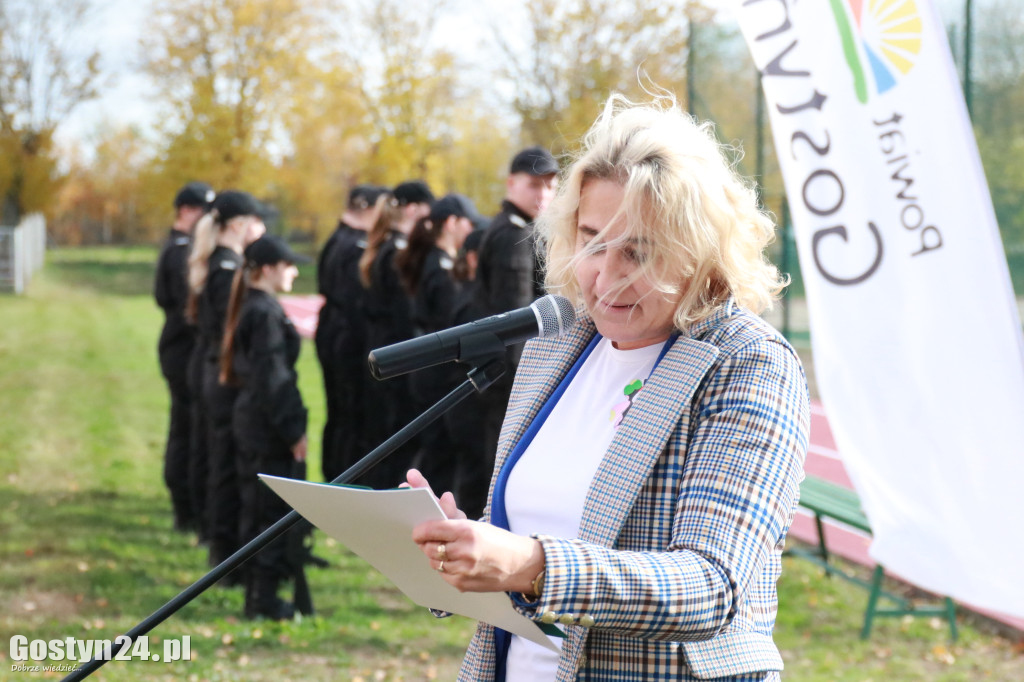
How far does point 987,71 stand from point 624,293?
24.8 ft

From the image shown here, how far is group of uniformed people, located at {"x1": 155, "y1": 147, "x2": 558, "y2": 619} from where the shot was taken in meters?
5.98

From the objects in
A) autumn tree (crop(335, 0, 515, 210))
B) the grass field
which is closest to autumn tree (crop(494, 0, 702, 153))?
autumn tree (crop(335, 0, 515, 210))

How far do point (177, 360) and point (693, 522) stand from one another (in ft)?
23.8

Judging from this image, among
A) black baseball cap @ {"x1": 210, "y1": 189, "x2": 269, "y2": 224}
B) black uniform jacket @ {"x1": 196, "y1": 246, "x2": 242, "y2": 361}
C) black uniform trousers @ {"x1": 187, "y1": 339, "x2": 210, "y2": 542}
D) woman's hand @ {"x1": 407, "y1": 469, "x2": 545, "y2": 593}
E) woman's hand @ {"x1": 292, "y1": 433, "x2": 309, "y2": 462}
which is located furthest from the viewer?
black uniform trousers @ {"x1": 187, "y1": 339, "x2": 210, "y2": 542}

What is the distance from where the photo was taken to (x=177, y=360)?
828 cm

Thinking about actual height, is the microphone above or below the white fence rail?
above

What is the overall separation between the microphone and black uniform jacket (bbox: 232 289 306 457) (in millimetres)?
3925

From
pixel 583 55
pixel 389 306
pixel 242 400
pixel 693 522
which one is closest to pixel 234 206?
pixel 242 400

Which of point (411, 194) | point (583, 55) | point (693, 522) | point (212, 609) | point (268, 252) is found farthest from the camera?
point (583, 55)

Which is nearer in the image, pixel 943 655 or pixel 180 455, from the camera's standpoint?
pixel 943 655

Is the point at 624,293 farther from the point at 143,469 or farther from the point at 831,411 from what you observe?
the point at 143,469

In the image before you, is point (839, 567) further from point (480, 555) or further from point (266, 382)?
point (480, 555)

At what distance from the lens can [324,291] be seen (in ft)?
30.0

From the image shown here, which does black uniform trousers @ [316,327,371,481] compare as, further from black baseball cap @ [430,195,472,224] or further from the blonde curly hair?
the blonde curly hair
